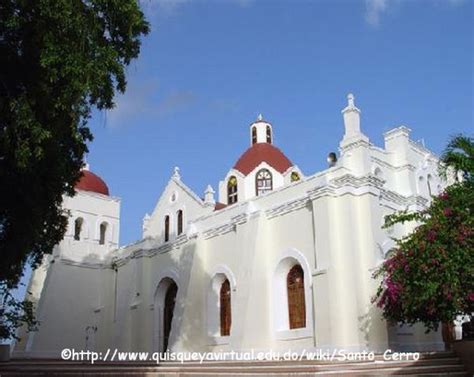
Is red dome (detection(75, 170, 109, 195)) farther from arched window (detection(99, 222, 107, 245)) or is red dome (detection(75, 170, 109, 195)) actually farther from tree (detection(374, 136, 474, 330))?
tree (detection(374, 136, 474, 330))

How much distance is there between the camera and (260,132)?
86.5 ft

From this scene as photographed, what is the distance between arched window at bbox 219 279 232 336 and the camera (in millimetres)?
19531

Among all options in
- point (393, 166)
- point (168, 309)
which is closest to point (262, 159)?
point (393, 166)

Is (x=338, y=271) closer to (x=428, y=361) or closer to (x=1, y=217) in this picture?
(x=428, y=361)

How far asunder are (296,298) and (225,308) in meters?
3.55

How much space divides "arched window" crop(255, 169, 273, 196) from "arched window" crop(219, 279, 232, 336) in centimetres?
474

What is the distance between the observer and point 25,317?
12859 millimetres

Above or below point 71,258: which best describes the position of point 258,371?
below

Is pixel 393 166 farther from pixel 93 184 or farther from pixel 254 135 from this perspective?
pixel 93 184

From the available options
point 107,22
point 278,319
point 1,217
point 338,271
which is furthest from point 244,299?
point 107,22

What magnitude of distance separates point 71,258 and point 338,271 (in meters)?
14.1

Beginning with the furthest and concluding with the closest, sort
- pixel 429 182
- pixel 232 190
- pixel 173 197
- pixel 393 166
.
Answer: pixel 232 190
pixel 173 197
pixel 429 182
pixel 393 166

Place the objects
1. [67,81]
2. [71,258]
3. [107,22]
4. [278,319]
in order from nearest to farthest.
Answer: [67,81] < [107,22] < [278,319] < [71,258]
